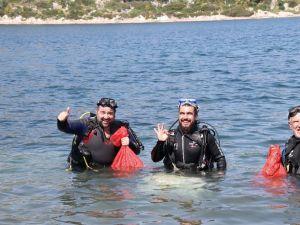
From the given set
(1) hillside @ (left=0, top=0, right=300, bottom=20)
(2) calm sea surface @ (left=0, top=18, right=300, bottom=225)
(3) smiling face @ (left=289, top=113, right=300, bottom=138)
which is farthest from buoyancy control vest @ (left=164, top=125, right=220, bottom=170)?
(1) hillside @ (left=0, top=0, right=300, bottom=20)

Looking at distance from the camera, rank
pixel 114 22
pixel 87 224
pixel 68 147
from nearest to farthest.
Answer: pixel 87 224 < pixel 68 147 < pixel 114 22

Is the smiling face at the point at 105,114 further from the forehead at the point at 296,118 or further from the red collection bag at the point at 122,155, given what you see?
the forehead at the point at 296,118

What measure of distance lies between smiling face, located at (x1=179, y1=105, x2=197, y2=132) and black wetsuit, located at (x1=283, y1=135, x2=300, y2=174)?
143cm

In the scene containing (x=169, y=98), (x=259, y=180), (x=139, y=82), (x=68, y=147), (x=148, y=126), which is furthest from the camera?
(x=139, y=82)

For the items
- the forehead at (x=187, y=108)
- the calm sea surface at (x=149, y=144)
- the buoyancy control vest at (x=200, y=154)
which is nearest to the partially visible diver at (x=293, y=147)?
the calm sea surface at (x=149, y=144)

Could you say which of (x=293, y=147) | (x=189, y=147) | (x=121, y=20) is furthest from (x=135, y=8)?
(x=293, y=147)

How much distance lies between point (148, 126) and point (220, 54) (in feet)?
83.1

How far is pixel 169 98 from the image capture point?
19578 mm

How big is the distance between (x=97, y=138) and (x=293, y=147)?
3.05 m

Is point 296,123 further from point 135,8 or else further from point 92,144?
point 135,8

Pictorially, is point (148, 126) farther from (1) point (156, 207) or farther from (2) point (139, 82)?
(2) point (139, 82)

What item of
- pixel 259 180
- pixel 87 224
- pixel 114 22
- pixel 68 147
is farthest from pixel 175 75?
pixel 114 22

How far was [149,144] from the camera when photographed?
40.8 ft

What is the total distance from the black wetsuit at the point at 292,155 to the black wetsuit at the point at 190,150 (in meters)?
1.01
